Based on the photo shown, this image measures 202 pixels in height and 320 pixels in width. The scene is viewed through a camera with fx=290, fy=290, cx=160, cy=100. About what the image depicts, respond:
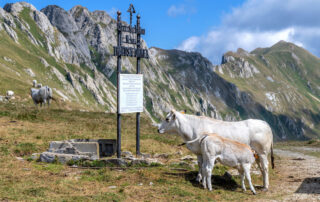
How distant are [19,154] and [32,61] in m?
152

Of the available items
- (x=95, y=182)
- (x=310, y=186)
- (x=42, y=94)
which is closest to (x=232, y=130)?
(x=310, y=186)

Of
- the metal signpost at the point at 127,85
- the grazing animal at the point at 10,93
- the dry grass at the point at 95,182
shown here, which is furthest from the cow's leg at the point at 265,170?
the grazing animal at the point at 10,93

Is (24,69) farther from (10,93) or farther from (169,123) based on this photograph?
(169,123)

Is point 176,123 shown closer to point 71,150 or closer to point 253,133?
point 253,133

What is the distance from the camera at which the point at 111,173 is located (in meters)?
16.7

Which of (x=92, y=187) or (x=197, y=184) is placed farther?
(x=197, y=184)

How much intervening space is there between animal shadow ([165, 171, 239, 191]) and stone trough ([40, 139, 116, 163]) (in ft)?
19.5

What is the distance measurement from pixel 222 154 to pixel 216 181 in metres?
2.41

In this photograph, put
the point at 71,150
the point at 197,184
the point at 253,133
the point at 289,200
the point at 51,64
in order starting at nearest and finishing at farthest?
the point at 289,200 → the point at 197,184 → the point at 253,133 → the point at 71,150 → the point at 51,64

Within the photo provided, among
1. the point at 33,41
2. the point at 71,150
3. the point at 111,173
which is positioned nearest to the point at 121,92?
the point at 71,150

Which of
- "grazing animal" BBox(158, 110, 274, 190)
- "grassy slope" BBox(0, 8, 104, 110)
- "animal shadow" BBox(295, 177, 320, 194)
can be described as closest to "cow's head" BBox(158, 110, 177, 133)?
"grazing animal" BBox(158, 110, 274, 190)

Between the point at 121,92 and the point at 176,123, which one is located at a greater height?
the point at 121,92

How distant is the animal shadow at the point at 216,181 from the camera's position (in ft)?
52.2

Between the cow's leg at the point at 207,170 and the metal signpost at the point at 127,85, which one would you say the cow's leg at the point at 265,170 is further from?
the metal signpost at the point at 127,85
